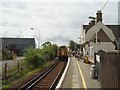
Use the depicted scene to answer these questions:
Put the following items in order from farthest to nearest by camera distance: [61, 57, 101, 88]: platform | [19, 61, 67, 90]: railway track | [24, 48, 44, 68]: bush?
1. [24, 48, 44, 68]: bush
2. [19, 61, 67, 90]: railway track
3. [61, 57, 101, 88]: platform

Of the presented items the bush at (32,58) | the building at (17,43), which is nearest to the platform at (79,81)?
the bush at (32,58)

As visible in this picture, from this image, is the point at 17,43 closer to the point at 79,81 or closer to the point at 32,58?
the point at 32,58

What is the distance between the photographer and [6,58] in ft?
239

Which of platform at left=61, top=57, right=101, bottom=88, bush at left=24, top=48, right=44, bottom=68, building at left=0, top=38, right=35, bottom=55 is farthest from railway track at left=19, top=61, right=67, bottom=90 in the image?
building at left=0, top=38, right=35, bottom=55

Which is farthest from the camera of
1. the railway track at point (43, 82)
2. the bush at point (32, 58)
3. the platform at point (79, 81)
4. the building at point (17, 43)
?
A: the building at point (17, 43)

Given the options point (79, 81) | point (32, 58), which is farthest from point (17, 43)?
point (79, 81)

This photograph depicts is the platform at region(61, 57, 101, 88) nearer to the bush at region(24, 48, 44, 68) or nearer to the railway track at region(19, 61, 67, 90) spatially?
the railway track at region(19, 61, 67, 90)

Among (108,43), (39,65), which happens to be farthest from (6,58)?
(39,65)

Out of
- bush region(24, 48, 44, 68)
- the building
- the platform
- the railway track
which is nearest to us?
the platform

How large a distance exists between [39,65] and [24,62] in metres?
2.64

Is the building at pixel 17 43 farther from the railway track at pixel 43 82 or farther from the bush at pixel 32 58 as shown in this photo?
the railway track at pixel 43 82

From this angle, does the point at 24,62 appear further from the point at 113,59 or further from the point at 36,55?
the point at 113,59

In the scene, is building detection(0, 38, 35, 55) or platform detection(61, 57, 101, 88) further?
building detection(0, 38, 35, 55)

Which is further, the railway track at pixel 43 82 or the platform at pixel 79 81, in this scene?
the railway track at pixel 43 82
